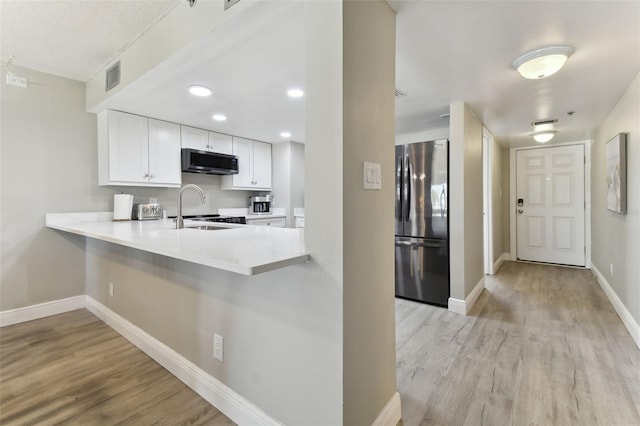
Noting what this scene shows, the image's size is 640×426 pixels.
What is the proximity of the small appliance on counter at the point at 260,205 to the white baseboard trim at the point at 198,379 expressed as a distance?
2.51 m

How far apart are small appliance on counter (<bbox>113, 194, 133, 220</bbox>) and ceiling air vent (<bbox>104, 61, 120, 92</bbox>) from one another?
3.56ft

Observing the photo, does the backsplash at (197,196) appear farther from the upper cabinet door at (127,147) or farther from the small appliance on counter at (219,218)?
the upper cabinet door at (127,147)

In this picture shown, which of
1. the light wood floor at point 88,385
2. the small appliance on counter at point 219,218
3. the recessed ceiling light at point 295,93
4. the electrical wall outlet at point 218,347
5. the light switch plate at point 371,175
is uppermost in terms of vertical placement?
the recessed ceiling light at point 295,93

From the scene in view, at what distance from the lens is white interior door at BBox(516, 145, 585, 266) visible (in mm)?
5027

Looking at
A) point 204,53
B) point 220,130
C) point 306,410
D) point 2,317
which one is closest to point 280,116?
point 220,130

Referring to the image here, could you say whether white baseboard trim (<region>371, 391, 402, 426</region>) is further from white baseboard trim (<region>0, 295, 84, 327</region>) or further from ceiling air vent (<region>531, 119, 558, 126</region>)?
ceiling air vent (<region>531, 119, 558, 126</region>)

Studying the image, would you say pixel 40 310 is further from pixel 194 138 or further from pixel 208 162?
pixel 194 138

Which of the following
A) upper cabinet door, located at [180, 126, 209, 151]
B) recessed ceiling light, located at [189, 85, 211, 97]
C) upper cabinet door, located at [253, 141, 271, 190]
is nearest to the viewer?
recessed ceiling light, located at [189, 85, 211, 97]

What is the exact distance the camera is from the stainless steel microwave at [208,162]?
3.70 metres

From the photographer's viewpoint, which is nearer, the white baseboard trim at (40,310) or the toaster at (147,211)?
the white baseboard trim at (40,310)

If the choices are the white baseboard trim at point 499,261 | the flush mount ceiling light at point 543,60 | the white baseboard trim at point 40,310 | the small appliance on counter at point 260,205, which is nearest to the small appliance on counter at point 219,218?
the small appliance on counter at point 260,205

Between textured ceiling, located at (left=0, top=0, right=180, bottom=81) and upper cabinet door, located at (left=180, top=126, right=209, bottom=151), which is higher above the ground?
textured ceiling, located at (left=0, top=0, right=180, bottom=81)

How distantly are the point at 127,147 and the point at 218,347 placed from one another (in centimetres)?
258

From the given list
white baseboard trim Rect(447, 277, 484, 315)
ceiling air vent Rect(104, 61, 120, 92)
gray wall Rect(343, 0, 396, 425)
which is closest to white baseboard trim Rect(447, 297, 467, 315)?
white baseboard trim Rect(447, 277, 484, 315)
